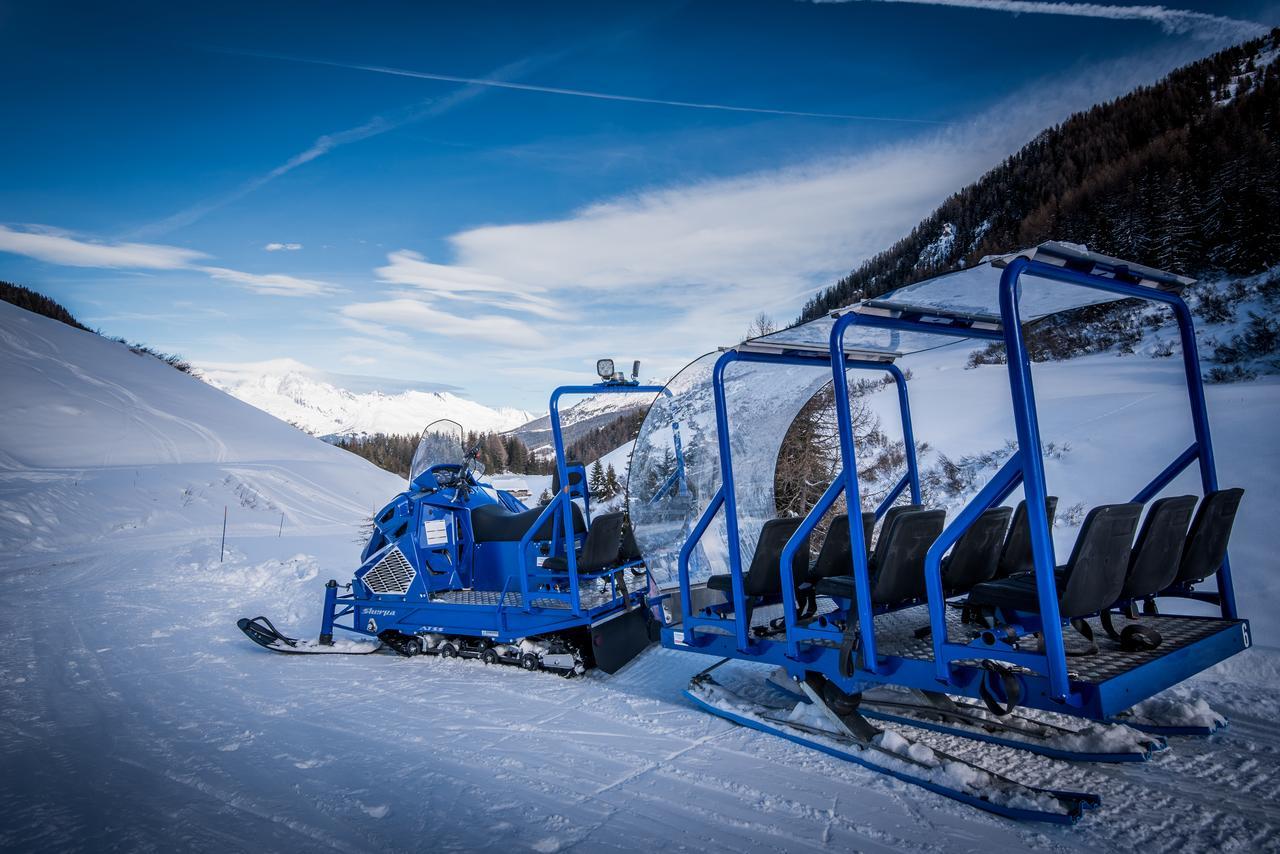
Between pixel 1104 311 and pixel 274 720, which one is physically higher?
pixel 1104 311

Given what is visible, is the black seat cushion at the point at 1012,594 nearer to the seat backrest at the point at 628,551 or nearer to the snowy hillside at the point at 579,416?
the seat backrest at the point at 628,551

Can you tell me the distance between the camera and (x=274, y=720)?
15.2ft

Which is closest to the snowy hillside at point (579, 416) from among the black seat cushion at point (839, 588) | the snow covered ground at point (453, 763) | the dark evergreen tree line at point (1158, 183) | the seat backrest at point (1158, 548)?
the snow covered ground at point (453, 763)

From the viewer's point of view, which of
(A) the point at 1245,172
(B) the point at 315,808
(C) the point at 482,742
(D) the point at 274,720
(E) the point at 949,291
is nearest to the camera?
(B) the point at 315,808

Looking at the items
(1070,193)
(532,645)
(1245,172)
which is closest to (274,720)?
(532,645)

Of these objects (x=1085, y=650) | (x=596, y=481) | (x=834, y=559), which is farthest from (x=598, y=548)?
(x=1085, y=650)

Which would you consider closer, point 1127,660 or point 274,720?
point 1127,660

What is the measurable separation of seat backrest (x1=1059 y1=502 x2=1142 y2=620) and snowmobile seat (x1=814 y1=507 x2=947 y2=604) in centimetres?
85

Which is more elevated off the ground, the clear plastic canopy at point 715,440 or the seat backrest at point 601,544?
the clear plastic canopy at point 715,440

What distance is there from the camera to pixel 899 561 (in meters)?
4.04

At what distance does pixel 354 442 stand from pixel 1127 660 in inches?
1953

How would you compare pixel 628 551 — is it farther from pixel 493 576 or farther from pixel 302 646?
pixel 302 646

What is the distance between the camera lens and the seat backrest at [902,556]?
399 centimetres

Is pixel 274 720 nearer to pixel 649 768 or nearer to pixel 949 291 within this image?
pixel 649 768
